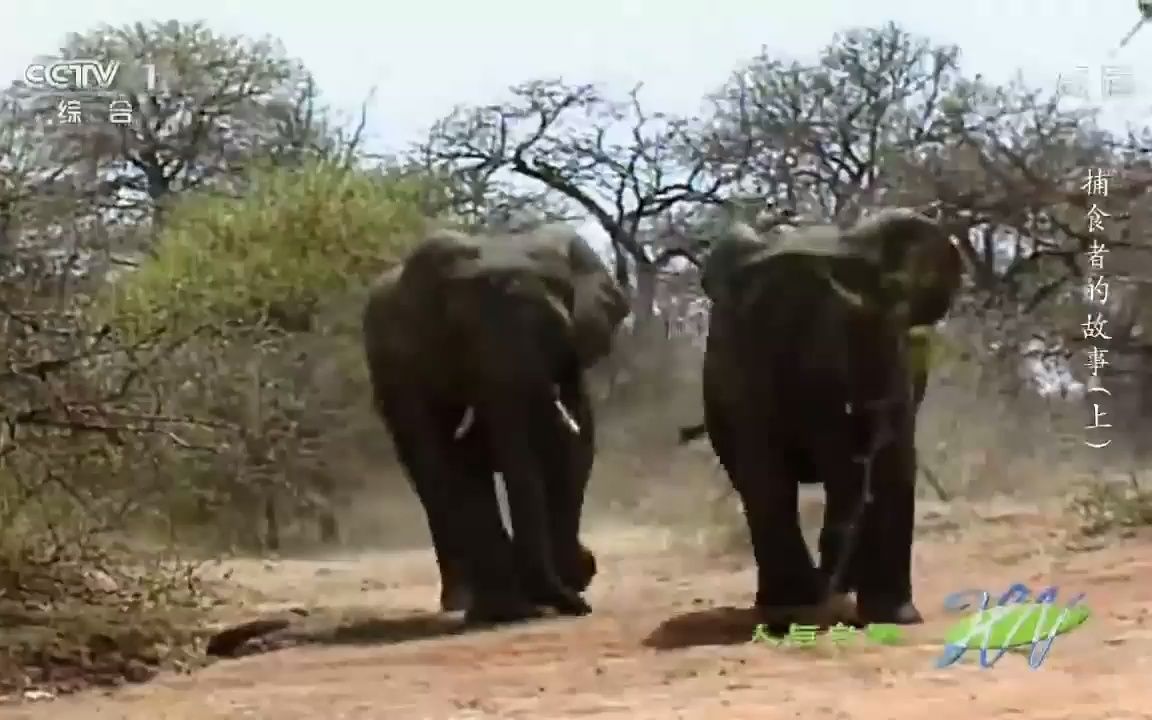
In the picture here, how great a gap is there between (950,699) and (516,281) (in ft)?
7.36

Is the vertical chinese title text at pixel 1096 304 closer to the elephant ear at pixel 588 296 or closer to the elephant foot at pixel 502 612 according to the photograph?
the elephant ear at pixel 588 296

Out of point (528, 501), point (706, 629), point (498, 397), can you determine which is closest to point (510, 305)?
point (498, 397)

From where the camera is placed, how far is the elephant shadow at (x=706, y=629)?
3.44 meters

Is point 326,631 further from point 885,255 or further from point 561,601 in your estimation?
point 885,255

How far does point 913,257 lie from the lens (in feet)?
12.8

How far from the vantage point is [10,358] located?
11.6 feet

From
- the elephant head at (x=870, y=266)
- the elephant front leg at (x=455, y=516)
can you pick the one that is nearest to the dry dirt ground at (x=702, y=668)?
the elephant front leg at (x=455, y=516)

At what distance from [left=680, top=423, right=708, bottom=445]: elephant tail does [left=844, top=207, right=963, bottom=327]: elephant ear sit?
111 cm

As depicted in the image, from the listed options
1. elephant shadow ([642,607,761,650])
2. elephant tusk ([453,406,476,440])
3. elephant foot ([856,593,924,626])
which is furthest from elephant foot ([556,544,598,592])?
elephant foot ([856,593,924,626])

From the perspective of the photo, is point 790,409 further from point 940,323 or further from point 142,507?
point 142,507

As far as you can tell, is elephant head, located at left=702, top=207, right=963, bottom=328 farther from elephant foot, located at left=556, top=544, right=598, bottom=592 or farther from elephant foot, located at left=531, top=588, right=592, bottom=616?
elephant foot, located at left=556, top=544, right=598, bottom=592

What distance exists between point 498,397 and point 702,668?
159 centimetres

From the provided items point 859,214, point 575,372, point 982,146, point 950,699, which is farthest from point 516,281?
point 950,699

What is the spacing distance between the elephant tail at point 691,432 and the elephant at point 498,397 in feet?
1.10
